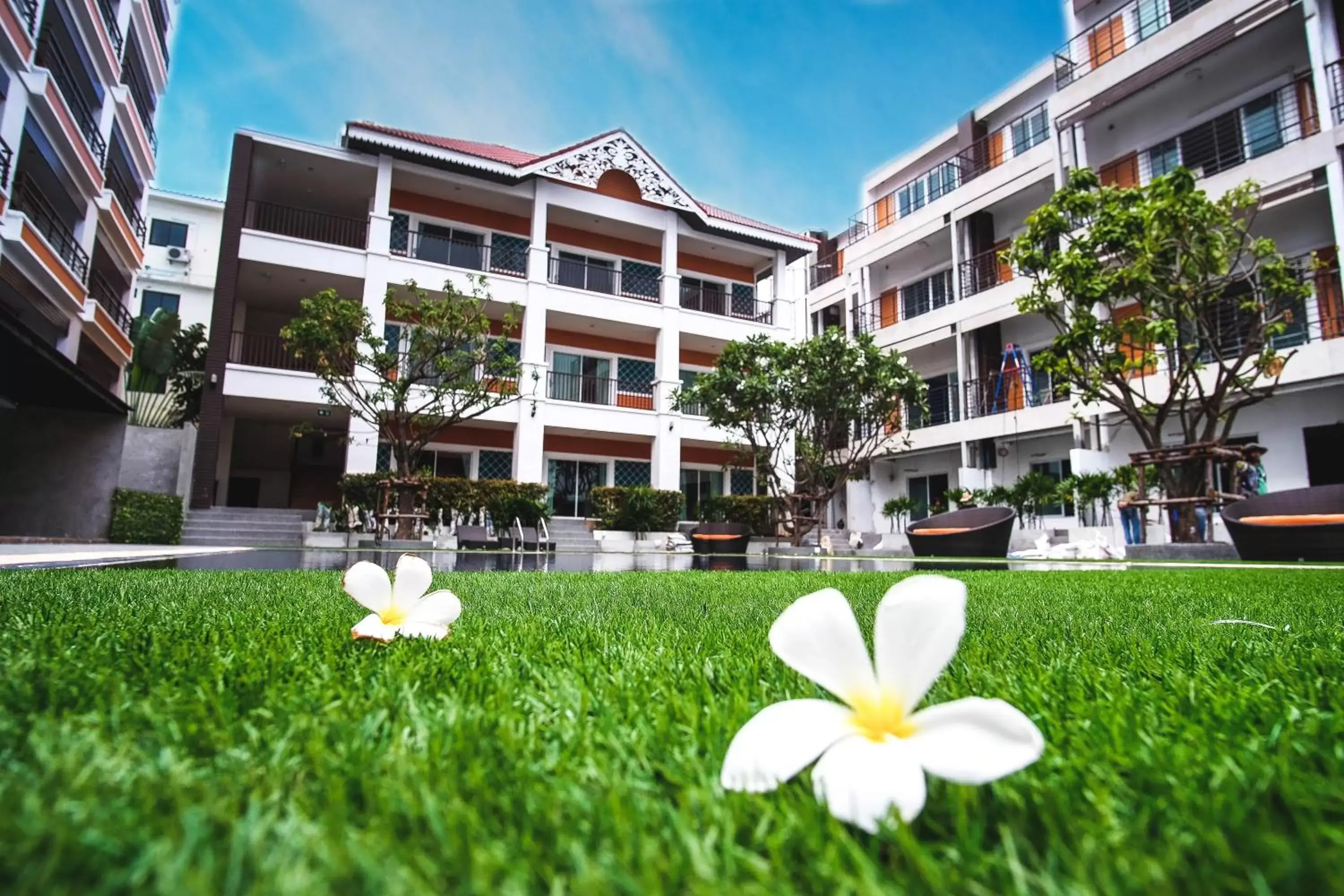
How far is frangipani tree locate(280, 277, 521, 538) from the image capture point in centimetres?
1335

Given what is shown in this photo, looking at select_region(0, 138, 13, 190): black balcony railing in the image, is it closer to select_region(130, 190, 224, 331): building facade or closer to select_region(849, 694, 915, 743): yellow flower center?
select_region(130, 190, 224, 331): building facade

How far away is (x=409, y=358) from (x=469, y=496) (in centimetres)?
371

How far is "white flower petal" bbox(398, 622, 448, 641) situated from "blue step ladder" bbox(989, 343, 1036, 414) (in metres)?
19.3

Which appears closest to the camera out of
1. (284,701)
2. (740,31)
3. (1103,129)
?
(284,701)

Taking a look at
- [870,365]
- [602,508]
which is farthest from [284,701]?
[602,508]

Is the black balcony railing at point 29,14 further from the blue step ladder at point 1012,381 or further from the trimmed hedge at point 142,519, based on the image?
the blue step ladder at point 1012,381

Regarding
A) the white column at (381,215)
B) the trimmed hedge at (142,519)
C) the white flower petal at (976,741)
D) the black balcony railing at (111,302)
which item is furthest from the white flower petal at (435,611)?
the black balcony railing at (111,302)

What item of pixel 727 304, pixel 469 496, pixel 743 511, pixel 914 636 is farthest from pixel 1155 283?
pixel 727 304

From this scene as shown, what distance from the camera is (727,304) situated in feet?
75.7

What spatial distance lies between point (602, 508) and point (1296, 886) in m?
18.2

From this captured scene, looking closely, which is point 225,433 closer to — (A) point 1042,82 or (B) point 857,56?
(A) point 1042,82

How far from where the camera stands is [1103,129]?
17.7m

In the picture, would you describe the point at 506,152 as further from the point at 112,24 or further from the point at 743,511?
the point at 743,511

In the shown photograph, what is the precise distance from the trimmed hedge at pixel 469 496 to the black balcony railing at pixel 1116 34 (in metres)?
16.6
